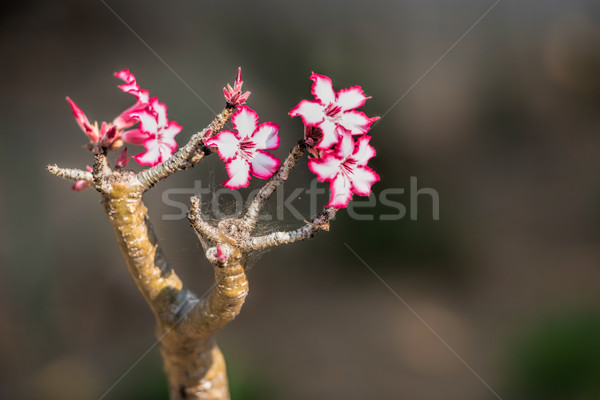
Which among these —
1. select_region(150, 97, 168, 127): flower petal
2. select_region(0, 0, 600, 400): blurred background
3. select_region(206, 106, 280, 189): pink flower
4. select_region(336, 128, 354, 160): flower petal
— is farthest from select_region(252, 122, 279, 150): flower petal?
select_region(0, 0, 600, 400): blurred background

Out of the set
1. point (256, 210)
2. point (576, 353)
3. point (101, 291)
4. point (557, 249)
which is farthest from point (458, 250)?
point (256, 210)

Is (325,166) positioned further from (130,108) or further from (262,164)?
(130,108)

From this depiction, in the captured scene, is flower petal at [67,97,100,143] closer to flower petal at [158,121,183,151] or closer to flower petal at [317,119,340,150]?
flower petal at [158,121,183,151]

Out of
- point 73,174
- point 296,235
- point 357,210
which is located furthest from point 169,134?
point 357,210

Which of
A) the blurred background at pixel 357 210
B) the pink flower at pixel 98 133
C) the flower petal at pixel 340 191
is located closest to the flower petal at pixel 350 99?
the flower petal at pixel 340 191

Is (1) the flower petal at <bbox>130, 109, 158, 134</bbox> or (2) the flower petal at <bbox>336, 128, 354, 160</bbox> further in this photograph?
(1) the flower petal at <bbox>130, 109, 158, 134</bbox>

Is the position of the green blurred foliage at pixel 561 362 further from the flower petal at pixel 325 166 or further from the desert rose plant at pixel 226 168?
the flower petal at pixel 325 166
